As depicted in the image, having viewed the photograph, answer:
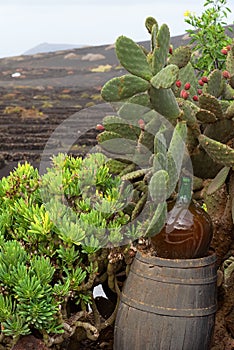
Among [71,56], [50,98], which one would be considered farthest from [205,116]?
[71,56]

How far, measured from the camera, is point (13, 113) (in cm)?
2767

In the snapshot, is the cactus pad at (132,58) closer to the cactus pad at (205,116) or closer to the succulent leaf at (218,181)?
the cactus pad at (205,116)

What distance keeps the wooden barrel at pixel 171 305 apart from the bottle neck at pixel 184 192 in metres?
0.24

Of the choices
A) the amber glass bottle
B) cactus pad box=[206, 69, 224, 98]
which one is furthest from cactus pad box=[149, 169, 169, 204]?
cactus pad box=[206, 69, 224, 98]

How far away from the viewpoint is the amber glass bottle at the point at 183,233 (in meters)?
2.53

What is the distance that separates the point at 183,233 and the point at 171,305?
0.27m

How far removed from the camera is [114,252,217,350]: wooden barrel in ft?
7.97

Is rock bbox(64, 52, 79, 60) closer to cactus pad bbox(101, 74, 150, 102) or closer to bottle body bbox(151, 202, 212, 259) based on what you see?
cactus pad bbox(101, 74, 150, 102)

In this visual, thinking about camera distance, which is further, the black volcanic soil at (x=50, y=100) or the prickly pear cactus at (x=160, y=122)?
the black volcanic soil at (x=50, y=100)

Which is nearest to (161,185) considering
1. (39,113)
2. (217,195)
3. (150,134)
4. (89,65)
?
(150,134)

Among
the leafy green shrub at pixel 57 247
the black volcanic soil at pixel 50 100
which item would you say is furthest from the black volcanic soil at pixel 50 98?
the leafy green shrub at pixel 57 247

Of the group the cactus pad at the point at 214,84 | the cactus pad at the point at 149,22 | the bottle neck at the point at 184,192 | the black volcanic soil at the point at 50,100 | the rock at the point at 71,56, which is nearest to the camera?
the bottle neck at the point at 184,192

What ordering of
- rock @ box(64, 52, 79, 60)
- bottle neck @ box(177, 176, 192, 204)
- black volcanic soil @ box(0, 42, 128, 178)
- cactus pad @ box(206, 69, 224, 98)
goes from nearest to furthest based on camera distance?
bottle neck @ box(177, 176, 192, 204), cactus pad @ box(206, 69, 224, 98), black volcanic soil @ box(0, 42, 128, 178), rock @ box(64, 52, 79, 60)

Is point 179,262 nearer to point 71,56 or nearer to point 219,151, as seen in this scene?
point 219,151
